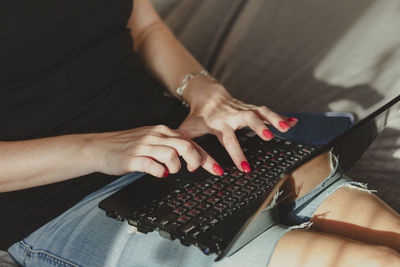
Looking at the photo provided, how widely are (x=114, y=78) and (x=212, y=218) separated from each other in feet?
1.51

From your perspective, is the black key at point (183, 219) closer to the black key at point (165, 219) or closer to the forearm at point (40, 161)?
the black key at point (165, 219)

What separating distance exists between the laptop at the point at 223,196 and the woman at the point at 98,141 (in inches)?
1.2

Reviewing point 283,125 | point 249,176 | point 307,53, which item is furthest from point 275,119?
point 307,53

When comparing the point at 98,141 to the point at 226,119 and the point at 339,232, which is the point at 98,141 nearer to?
the point at 226,119

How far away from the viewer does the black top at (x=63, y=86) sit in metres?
0.84

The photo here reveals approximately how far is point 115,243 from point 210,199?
173 mm

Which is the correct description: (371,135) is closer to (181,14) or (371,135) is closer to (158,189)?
(158,189)

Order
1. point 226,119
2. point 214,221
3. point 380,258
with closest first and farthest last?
point 380,258
point 214,221
point 226,119

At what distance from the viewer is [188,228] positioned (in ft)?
2.17

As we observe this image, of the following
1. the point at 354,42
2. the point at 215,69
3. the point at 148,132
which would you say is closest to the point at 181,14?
the point at 215,69

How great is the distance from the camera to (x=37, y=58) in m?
0.88

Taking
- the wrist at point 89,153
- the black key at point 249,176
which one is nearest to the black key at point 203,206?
the black key at point 249,176

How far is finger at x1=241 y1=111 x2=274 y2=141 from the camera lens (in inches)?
31.8

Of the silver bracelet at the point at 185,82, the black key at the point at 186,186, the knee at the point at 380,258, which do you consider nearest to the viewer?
the knee at the point at 380,258
